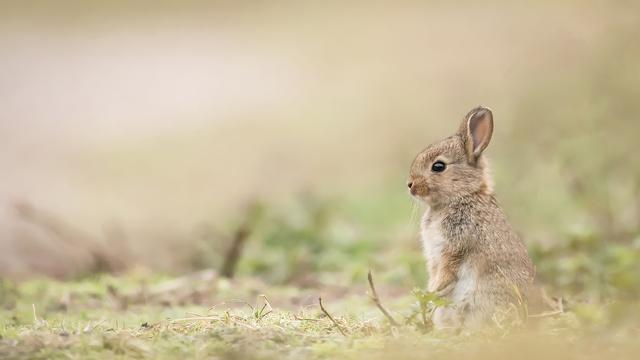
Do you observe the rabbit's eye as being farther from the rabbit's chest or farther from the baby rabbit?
the rabbit's chest

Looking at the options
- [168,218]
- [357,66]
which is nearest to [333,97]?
[357,66]

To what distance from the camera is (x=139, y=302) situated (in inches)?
288

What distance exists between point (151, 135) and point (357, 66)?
476 centimetres

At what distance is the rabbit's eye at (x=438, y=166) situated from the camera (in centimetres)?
659

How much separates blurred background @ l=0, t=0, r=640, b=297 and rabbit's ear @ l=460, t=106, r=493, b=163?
87 cm

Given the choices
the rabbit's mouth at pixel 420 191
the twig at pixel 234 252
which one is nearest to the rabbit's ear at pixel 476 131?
the rabbit's mouth at pixel 420 191

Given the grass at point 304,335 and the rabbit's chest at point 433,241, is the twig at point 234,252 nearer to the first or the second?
the grass at point 304,335

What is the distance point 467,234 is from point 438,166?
23.9 inches

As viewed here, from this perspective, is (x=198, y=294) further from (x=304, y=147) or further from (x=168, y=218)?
(x=304, y=147)

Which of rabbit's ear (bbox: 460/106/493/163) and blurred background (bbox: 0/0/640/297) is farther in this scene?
blurred background (bbox: 0/0/640/297)

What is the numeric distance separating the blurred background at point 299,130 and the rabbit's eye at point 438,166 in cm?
76

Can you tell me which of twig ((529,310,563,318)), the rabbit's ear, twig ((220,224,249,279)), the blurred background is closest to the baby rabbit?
the rabbit's ear

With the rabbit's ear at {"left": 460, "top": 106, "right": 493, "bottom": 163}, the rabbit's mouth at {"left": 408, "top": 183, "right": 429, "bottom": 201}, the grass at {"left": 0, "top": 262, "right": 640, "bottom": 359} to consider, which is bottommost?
the grass at {"left": 0, "top": 262, "right": 640, "bottom": 359}

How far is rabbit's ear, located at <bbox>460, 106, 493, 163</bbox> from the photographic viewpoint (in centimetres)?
641
